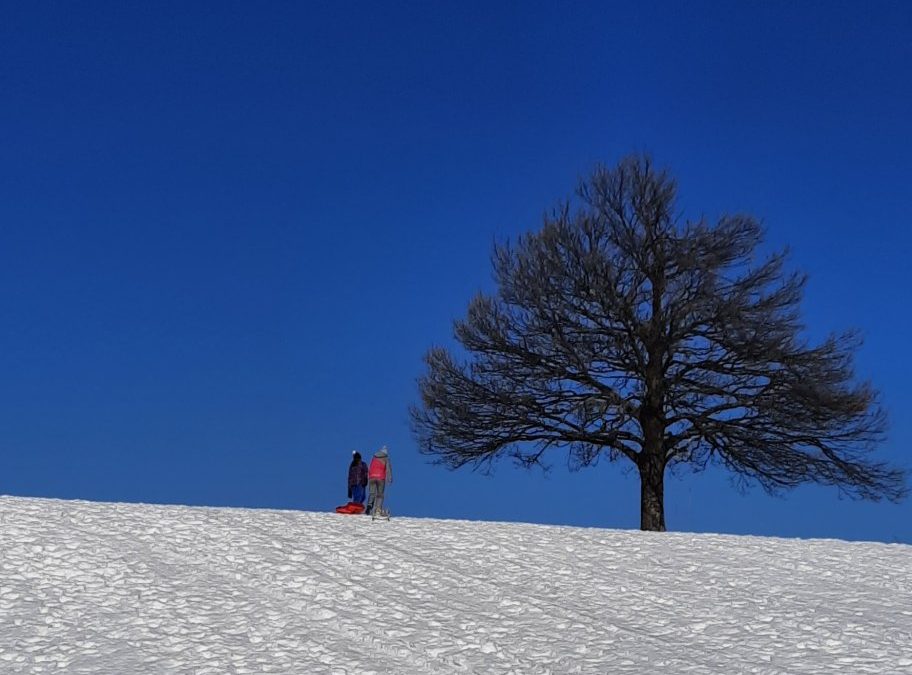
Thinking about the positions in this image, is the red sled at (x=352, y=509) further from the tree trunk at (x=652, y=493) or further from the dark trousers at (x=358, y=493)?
the tree trunk at (x=652, y=493)

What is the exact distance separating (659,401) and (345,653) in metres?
13.7

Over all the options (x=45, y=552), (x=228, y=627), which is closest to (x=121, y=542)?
(x=45, y=552)

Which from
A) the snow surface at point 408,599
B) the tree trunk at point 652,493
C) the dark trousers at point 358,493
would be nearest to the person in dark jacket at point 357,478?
the dark trousers at point 358,493

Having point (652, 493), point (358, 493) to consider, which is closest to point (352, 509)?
point (358, 493)

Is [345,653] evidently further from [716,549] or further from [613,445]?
[613,445]

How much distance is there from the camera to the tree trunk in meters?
23.8

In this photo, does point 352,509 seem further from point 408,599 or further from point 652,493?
point 652,493

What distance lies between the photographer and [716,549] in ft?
62.2

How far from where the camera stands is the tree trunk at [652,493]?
78.1ft

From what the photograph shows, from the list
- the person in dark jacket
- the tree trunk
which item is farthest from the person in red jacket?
the tree trunk

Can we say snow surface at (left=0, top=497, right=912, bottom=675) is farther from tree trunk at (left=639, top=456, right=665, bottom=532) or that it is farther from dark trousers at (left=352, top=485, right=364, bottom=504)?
tree trunk at (left=639, top=456, right=665, bottom=532)

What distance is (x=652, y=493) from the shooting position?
23.9 meters

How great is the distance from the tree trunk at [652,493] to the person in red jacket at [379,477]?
720 cm

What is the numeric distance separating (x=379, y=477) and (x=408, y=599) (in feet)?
17.8
